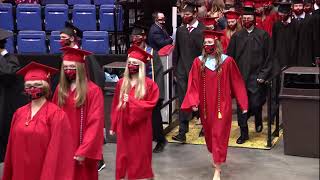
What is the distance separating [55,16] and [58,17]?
0.07m

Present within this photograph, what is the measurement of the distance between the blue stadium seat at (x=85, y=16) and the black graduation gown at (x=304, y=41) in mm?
4316

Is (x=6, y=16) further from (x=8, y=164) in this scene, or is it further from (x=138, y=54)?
(x=8, y=164)

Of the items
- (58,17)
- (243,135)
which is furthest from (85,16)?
(243,135)

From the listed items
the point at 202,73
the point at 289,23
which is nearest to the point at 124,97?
the point at 202,73

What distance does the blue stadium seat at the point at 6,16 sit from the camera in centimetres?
1380

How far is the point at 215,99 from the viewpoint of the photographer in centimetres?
780

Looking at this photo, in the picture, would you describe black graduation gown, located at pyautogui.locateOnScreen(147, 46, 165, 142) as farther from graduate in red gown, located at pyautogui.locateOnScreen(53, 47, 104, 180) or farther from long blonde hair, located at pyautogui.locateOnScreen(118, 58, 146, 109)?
graduate in red gown, located at pyautogui.locateOnScreen(53, 47, 104, 180)

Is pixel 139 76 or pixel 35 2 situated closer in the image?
pixel 139 76

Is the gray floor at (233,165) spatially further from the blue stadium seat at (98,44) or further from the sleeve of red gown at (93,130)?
the blue stadium seat at (98,44)

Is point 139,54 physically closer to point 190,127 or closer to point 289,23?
point 190,127

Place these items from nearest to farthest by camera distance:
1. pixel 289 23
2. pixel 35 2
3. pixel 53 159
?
1. pixel 53 159
2. pixel 289 23
3. pixel 35 2

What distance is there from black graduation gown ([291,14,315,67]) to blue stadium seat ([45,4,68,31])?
16.2 feet

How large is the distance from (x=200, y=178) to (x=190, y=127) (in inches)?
104

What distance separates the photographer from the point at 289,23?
11.5 metres
